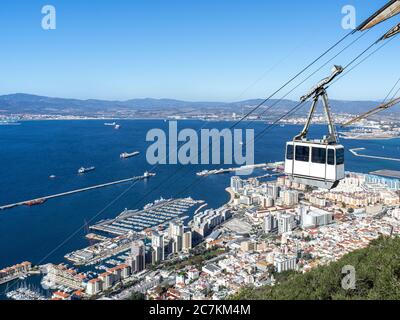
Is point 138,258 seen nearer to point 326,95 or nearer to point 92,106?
point 326,95

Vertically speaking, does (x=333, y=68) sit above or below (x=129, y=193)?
above

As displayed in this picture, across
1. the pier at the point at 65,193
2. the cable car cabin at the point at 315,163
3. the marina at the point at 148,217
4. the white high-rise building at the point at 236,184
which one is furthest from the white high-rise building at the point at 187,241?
the cable car cabin at the point at 315,163

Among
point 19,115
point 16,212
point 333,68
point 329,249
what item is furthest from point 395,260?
point 19,115

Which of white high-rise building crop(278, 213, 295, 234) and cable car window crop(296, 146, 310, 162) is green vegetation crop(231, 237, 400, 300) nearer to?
cable car window crop(296, 146, 310, 162)

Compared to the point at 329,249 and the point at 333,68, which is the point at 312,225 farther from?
the point at 333,68

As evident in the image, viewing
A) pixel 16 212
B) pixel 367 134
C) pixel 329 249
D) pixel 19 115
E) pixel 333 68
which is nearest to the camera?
pixel 333 68

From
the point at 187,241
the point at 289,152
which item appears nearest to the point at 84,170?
the point at 187,241

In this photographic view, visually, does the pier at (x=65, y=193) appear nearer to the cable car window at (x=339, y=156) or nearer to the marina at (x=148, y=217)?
the marina at (x=148, y=217)

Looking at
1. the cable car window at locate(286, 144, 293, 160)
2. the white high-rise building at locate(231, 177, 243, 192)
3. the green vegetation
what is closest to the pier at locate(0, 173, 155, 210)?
the white high-rise building at locate(231, 177, 243, 192)
